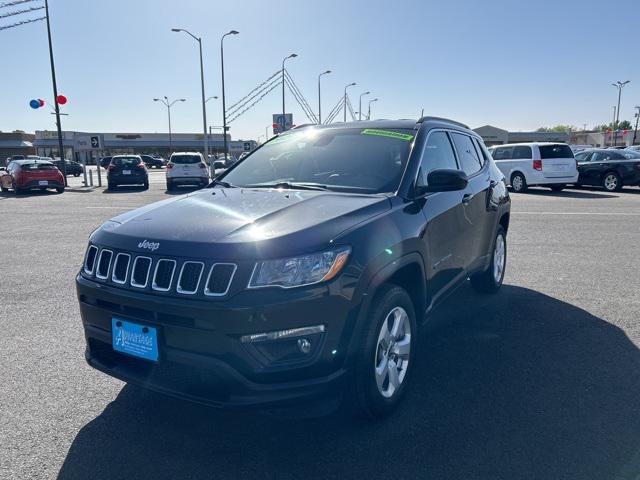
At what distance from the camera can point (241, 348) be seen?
2418mm

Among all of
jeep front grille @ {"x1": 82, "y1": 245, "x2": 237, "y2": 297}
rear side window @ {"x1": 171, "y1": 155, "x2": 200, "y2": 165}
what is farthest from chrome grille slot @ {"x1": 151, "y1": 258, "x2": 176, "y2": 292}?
rear side window @ {"x1": 171, "y1": 155, "x2": 200, "y2": 165}

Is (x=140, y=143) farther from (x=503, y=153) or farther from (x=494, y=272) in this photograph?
(x=494, y=272)

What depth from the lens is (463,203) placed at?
4.25 meters

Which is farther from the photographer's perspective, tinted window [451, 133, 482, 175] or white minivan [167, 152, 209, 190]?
white minivan [167, 152, 209, 190]

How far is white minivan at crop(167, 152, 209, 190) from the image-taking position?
21406mm

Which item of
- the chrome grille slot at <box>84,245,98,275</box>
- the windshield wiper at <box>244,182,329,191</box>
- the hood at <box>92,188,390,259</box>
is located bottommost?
the chrome grille slot at <box>84,245,98,275</box>

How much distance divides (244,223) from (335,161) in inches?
53.5

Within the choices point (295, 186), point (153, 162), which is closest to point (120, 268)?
point (295, 186)

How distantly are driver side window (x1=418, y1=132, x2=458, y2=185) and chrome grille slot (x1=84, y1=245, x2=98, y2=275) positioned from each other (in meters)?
2.15

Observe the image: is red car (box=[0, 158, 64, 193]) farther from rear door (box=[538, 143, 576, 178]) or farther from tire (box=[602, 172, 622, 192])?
tire (box=[602, 172, 622, 192])

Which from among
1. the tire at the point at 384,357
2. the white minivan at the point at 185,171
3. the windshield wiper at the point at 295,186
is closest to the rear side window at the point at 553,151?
the white minivan at the point at 185,171

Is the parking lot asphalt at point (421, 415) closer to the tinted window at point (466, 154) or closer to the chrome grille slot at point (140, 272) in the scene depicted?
the chrome grille slot at point (140, 272)

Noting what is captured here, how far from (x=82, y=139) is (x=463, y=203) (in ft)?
90.4

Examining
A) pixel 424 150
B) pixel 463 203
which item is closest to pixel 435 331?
pixel 463 203
